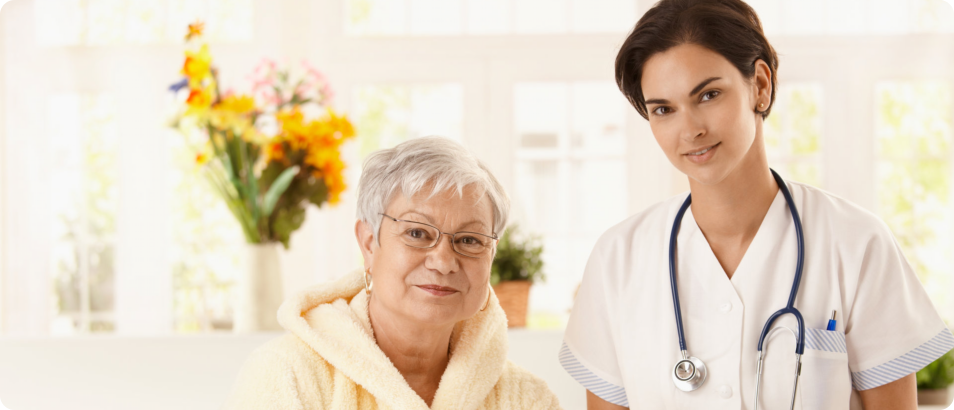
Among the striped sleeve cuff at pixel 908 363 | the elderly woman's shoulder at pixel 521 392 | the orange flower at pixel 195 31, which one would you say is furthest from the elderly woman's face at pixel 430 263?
the orange flower at pixel 195 31

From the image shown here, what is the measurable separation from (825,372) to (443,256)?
69cm

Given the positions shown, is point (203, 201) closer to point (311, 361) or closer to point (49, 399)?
point (49, 399)

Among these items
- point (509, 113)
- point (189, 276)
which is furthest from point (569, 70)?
point (189, 276)

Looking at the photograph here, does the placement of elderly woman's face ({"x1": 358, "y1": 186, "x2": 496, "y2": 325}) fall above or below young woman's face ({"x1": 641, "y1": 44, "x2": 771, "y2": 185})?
below

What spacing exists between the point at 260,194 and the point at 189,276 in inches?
61.6

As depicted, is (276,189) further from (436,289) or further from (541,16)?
(541,16)

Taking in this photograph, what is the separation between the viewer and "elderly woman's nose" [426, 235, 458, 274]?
1.21 meters

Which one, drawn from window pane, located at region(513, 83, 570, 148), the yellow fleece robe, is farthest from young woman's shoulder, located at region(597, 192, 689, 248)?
window pane, located at region(513, 83, 570, 148)

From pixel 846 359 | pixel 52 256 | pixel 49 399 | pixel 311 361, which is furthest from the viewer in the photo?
pixel 52 256

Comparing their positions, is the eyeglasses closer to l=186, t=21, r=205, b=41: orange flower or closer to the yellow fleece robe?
the yellow fleece robe

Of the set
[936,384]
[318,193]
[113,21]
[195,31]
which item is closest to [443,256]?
[318,193]

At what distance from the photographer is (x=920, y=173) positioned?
345 centimetres

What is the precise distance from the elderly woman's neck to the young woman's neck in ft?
1.78

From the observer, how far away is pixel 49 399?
6.53ft
